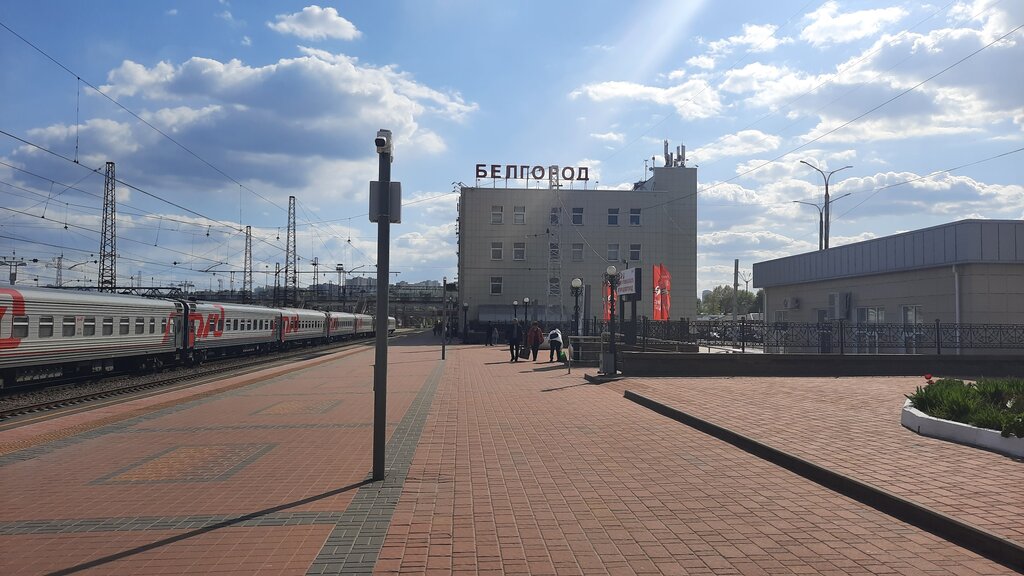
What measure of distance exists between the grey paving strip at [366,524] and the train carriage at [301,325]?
37482mm

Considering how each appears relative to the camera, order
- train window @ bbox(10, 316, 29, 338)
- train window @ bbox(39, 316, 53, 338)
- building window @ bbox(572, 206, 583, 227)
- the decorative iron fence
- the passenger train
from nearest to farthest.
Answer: train window @ bbox(10, 316, 29, 338) < the passenger train < train window @ bbox(39, 316, 53, 338) < the decorative iron fence < building window @ bbox(572, 206, 583, 227)

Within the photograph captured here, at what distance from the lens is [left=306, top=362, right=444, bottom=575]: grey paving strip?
507 centimetres

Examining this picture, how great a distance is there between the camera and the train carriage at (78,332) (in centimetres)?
1758

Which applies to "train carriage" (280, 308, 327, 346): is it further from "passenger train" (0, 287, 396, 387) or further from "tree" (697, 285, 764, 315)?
"tree" (697, 285, 764, 315)

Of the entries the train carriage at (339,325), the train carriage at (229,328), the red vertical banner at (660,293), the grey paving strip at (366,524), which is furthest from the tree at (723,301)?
the grey paving strip at (366,524)

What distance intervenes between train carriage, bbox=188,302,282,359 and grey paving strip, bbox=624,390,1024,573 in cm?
2574

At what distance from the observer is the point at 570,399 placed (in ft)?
51.1

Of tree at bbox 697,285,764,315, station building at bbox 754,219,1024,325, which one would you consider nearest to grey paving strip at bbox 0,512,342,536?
station building at bbox 754,219,1024,325

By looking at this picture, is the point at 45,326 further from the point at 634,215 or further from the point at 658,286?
the point at 634,215

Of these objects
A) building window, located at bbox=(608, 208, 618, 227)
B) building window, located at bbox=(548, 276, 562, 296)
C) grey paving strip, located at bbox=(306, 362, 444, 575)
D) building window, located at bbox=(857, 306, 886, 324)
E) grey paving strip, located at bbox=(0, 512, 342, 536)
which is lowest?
grey paving strip, located at bbox=(0, 512, 342, 536)

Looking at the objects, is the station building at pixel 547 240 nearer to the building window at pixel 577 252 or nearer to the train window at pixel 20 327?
the building window at pixel 577 252

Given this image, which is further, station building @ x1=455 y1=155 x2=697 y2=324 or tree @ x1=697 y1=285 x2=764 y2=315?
tree @ x1=697 y1=285 x2=764 y2=315

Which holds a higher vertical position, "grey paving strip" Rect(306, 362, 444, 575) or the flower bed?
the flower bed

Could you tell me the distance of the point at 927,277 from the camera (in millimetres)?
25203
